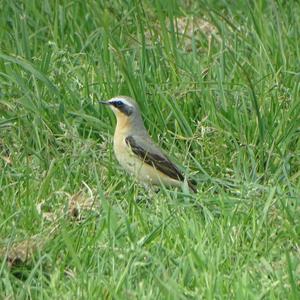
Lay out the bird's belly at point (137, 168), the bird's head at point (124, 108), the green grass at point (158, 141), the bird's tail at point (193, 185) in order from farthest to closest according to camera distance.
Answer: the bird's head at point (124, 108) < the bird's belly at point (137, 168) < the bird's tail at point (193, 185) < the green grass at point (158, 141)

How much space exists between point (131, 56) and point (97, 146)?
987 mm

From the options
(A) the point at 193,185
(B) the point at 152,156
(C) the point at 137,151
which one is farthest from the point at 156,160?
(A) the point at 193,185

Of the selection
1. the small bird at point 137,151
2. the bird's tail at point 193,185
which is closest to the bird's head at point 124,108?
the small bird at point 137,151

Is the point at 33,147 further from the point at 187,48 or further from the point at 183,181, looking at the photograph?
the point at 187,48

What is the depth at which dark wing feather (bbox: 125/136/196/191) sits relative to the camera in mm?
8156

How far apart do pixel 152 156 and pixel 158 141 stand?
397mm

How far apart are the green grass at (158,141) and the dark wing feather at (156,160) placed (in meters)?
0.10

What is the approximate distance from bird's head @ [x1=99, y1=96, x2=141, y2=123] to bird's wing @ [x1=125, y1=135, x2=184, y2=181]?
0.14 m

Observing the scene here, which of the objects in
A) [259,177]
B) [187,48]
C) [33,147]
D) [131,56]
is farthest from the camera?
[187,48]

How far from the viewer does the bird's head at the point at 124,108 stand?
841 centimetres

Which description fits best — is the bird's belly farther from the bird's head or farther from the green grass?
the bird's head

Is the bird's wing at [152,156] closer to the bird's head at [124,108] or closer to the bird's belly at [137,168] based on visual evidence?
the bird's belly at [137,168]

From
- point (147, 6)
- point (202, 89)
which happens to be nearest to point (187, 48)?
point (147, 6)

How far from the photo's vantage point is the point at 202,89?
8.86 meters
